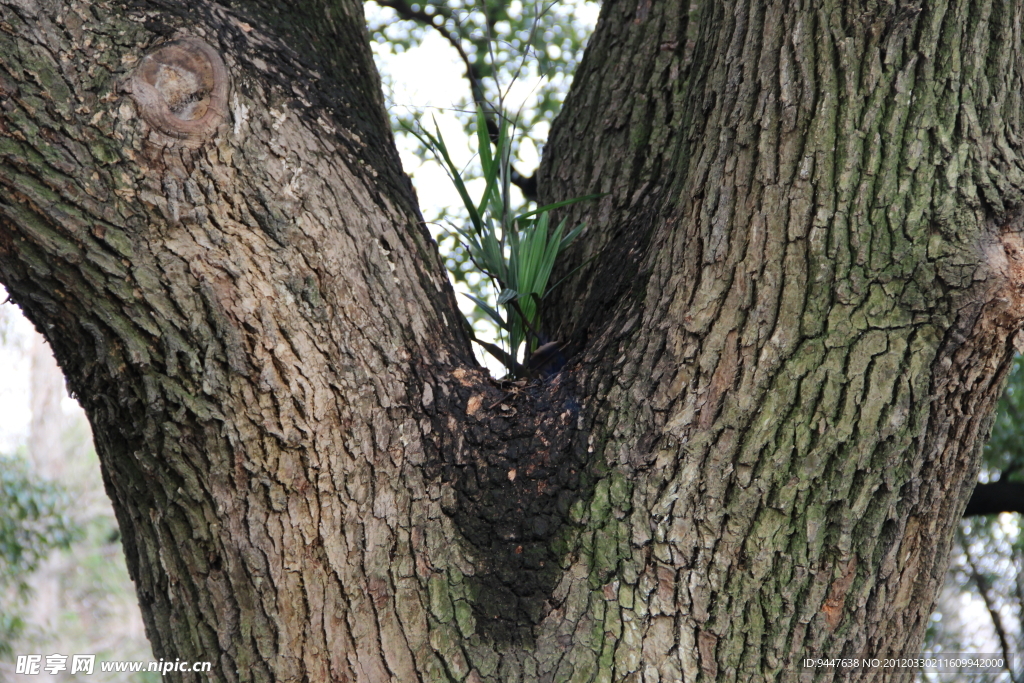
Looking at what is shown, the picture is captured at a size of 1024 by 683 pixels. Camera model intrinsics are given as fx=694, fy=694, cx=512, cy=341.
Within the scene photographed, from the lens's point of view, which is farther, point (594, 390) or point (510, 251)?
point (510, 251)

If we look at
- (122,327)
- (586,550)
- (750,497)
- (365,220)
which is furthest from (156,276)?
(750,497)

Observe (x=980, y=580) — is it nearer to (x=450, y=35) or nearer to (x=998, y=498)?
(x=998, y=498)

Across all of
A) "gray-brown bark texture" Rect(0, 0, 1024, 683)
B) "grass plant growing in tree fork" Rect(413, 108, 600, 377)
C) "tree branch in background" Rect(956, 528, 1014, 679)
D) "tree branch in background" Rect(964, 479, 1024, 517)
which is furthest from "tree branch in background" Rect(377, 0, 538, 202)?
"tree branch in background" Rect(956, 528, 1014, 679)

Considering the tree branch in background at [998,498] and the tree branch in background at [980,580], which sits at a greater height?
the tree branch in background at [998,498]

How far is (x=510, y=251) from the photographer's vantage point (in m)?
2.08

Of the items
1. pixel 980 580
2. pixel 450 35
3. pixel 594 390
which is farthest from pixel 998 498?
pixel 450 35

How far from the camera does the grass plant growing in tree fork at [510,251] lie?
1.98m

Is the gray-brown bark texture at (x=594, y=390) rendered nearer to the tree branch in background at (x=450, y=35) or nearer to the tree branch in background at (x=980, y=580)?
the tree branch in background at (x=450, y=35)

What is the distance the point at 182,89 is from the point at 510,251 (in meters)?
0.96

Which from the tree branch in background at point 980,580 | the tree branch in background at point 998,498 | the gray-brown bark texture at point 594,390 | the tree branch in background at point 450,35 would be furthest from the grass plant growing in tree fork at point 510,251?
the tree branch in background at point 980,580

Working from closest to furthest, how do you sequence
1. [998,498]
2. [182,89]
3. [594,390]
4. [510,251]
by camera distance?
[182,89], [594,390], [510,251], [998,498]

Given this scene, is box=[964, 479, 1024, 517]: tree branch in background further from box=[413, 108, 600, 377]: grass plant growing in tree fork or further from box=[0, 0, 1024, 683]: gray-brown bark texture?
Answer: box=[413, 108, 600, 377]: grass plant growing in tree fork

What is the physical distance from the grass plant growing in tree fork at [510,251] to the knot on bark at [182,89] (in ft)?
1.99

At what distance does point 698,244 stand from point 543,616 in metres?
0.87
